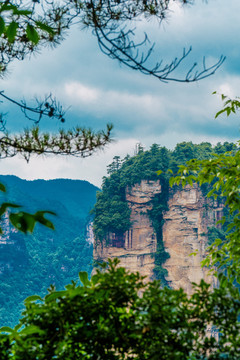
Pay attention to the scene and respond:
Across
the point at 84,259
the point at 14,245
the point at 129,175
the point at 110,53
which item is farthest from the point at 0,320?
the point at 110,53

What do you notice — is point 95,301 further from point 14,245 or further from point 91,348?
point 14,245

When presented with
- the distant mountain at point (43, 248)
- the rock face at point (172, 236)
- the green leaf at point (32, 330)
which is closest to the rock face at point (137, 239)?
the rock face at point (172, 236)

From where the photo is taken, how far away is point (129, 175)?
80.1 ft

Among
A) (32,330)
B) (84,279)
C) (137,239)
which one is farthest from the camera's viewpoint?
(137,239)

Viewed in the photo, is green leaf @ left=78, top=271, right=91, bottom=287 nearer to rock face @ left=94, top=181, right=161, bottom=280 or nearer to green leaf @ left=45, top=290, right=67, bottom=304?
green leaf @ left=45, top=290, right=67, bottom=304

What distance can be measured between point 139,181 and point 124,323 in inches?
915

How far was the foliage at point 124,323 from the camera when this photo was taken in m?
0.95

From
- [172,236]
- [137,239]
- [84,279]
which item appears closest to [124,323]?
[84,279]

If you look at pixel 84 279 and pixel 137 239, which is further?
pixel 137 239

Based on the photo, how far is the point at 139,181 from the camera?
24219 millimetres

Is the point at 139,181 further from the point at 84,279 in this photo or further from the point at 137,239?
the point at 84,279

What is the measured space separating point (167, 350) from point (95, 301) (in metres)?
0.19

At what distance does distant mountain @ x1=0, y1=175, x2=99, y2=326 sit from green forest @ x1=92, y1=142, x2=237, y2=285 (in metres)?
5.81

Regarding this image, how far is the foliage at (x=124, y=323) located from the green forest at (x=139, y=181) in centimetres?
2193
